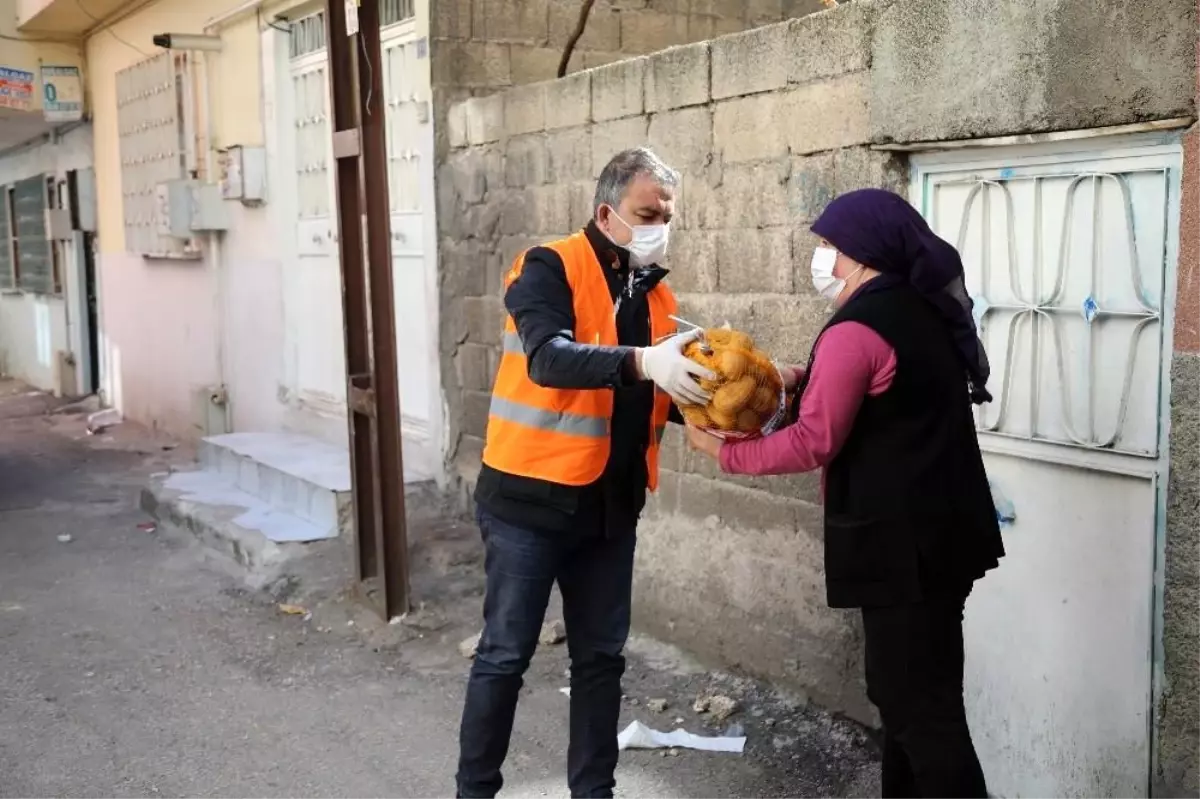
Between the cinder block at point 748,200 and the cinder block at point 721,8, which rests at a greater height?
the cinder block at point 721,8

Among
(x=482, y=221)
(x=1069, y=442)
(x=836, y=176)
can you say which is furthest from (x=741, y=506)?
(x=482, y=221)

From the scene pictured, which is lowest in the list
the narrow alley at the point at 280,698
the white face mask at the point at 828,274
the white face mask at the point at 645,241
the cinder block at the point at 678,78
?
the narrow alley at the point at 280,698

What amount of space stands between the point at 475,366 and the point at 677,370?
4138 millimetres

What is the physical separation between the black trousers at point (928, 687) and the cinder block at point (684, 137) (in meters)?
2.57

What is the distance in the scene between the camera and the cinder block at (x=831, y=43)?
421 centimetres

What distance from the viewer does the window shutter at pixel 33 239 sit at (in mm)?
16312

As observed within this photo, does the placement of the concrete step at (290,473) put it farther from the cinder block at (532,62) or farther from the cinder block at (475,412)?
the cinder block at (532,62)

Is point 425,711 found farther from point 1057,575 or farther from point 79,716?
point 1057,575

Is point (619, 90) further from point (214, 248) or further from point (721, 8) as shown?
point (214, 248)

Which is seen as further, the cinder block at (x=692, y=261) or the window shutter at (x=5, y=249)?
the window shutter at (x=5, y=249)

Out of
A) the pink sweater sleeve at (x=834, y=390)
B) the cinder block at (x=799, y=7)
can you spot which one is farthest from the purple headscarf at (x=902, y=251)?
the cinder block at (x=799, y=7)

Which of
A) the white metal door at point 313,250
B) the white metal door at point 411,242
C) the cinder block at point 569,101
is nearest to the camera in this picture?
the cinder block at point 569,101

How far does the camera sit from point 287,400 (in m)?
9.66

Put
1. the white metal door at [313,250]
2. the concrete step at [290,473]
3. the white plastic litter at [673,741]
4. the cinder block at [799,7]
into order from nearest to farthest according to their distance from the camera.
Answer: the white plastic litter at [673,741] → the concrete step at [290,473] → the cinder block at [799,7] → the white metal door at [313,250]
